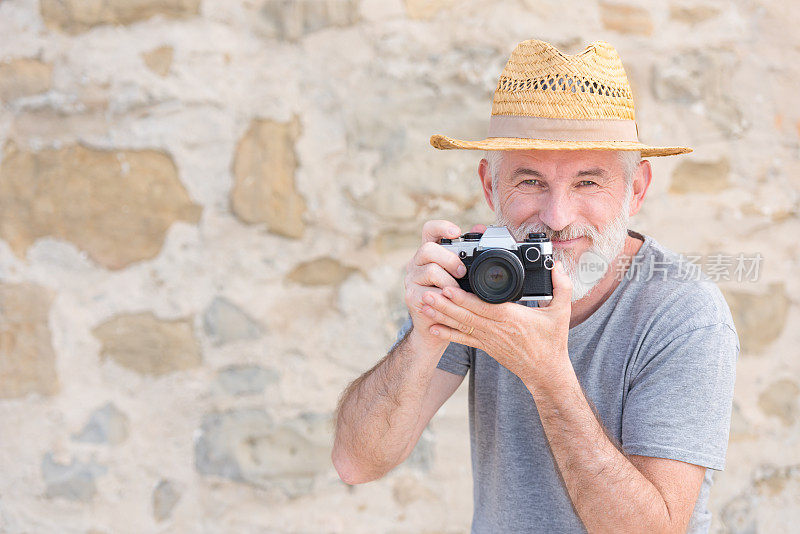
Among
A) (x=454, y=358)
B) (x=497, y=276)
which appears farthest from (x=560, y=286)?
(x=454, y=358)

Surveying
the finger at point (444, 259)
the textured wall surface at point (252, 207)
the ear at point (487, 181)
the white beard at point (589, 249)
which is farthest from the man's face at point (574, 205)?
the textured wall surface at point (252, 207)

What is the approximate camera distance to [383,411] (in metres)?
1.45

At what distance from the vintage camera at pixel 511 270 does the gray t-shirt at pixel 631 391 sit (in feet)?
0.87

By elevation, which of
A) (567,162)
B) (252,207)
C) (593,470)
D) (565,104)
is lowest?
(593,470)

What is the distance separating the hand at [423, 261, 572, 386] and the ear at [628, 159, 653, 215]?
429mm

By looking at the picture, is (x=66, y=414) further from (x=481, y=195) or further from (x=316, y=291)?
(x=481, y=195)

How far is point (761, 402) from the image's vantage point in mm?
2139

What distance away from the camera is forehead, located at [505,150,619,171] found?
1408 millimetres

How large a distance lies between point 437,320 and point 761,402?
138 cm

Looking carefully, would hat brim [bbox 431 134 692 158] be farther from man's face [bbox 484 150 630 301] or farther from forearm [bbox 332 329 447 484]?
forearm [bbox 332 329 447 484]

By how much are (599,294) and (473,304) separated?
0.41 metres

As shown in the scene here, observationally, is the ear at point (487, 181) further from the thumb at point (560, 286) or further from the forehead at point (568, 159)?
the thumb at point (560, 286)

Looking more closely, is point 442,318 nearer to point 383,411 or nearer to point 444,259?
point 444,259

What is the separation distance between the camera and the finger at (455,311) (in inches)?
48.4
